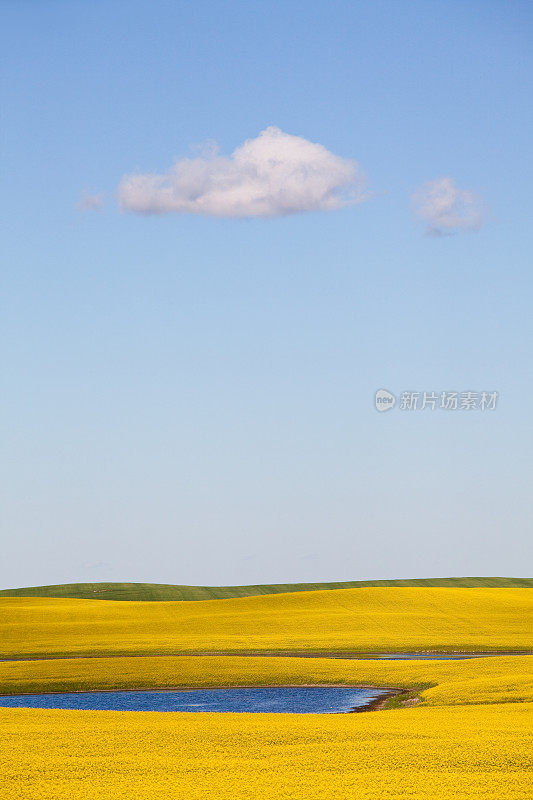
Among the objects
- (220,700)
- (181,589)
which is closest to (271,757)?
(220,700)

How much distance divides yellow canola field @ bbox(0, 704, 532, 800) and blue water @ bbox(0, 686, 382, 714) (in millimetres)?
10382

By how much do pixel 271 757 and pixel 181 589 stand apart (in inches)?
5539

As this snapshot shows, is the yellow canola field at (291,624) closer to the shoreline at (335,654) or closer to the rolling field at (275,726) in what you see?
the rolling field at (275,726)

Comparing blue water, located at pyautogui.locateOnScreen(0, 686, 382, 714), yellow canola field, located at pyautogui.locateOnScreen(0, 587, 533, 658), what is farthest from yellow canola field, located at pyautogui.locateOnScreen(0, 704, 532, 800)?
yellow canola field, located at pyautogui.locateOnScreen(0, 587, 533, 658)

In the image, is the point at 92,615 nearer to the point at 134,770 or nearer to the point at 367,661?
the point at 367,661

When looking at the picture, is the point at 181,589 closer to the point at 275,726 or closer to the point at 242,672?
the point at 242,672

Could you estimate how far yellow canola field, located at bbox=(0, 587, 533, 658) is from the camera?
243 ft

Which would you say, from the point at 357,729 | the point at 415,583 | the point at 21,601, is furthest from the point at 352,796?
the point at 415,583

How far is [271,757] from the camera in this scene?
95.8ft

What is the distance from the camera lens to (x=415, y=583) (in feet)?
557

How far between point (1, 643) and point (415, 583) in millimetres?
106106

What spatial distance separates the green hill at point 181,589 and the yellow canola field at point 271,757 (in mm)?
123462

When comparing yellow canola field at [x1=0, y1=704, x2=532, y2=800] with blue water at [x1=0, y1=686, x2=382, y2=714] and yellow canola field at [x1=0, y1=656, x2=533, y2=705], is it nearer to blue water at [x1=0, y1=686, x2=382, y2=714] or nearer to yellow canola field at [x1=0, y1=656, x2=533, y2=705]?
blue water at [x1=0, y1=686, x2=382, y2=714]

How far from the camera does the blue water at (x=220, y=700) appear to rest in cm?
4897
